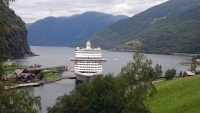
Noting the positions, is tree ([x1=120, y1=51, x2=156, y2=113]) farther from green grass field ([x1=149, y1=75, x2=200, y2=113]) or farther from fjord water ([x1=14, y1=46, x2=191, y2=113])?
fjord water ([x1=14, y1=46, x2=191, y2=113])

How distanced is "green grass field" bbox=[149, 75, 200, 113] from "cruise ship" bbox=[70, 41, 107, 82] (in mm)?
29905

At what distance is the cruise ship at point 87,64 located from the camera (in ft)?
177

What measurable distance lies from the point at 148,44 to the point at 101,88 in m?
176

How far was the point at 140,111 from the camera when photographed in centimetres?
1347

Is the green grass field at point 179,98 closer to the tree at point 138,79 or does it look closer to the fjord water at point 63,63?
the tree at point 138,79

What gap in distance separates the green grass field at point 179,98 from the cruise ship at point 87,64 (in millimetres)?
29905

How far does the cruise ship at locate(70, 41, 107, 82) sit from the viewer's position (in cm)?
5391

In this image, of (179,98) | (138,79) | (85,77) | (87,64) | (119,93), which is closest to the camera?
(138,79)

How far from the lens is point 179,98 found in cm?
2102

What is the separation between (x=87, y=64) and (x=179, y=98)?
35.0 meters

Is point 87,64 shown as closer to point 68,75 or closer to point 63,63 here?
point 68,75

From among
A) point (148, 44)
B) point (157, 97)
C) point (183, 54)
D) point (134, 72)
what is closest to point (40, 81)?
point (157, 97)

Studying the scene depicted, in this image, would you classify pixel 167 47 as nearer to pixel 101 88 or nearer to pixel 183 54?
pixel 183 54

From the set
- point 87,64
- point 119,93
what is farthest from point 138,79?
point 87,64
